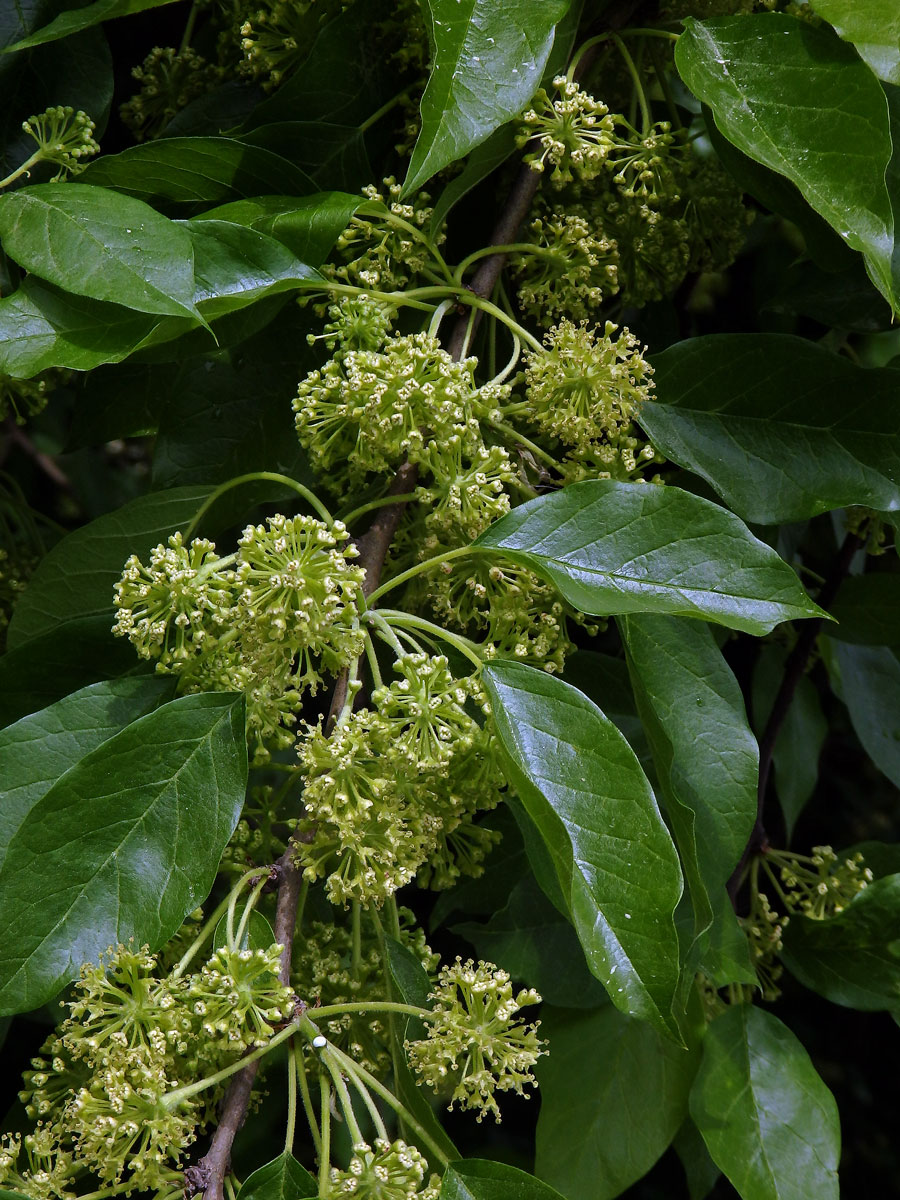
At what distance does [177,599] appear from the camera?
0.93 m

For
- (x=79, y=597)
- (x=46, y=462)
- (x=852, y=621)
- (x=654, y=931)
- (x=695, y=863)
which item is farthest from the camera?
(x=46, y=462)

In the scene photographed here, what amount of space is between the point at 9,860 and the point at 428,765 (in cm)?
33

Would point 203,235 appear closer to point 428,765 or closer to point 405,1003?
point 428,765

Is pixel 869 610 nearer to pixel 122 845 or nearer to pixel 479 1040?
pixel 479 1040

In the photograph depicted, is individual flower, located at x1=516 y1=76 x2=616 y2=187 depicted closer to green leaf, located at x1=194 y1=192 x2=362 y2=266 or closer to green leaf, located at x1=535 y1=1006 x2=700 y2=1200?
green leaf, located at x1=194 y1=192 x2=362 y2=266

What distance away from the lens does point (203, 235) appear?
1.02 metres

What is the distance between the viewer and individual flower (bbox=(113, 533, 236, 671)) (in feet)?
3.04

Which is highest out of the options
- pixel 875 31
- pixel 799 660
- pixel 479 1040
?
pixel 875 31

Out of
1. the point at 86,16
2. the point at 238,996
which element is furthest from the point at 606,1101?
the point at 86,16

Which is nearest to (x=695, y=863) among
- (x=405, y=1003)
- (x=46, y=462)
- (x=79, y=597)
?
(x=405, y=1003)

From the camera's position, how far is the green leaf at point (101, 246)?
3.06ft

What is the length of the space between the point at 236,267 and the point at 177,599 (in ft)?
0.98

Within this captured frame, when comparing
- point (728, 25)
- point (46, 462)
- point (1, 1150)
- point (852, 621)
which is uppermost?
point (728, 25)

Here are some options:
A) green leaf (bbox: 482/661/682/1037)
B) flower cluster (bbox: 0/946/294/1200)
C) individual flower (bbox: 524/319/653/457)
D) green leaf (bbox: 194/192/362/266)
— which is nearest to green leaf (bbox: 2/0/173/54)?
green leaf (bbox: 194/192/362/266)
